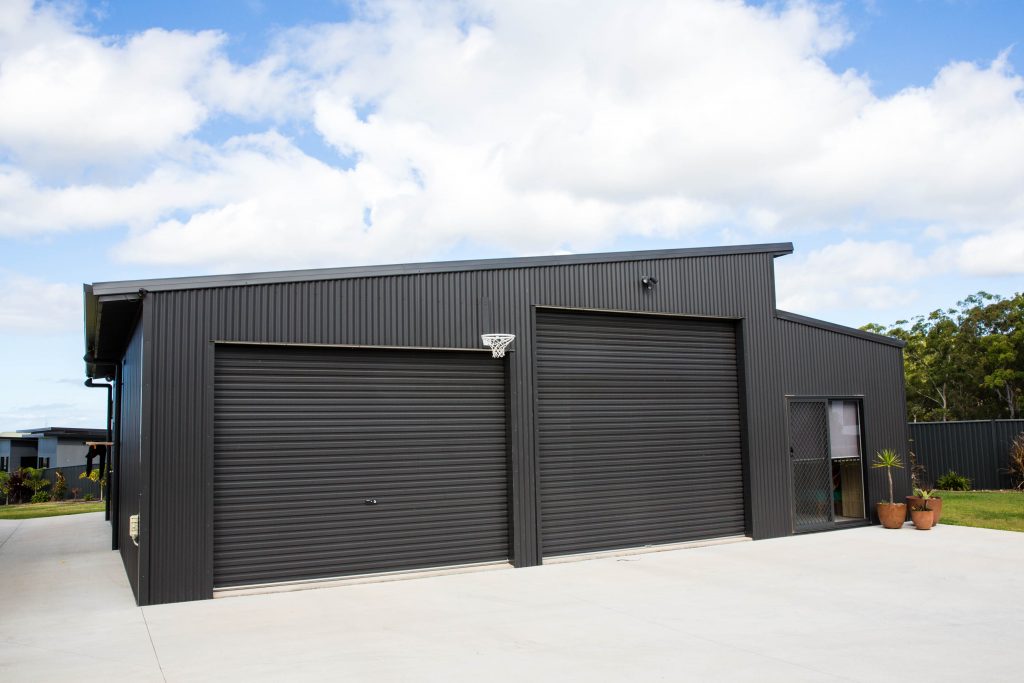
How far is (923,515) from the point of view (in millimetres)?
11656

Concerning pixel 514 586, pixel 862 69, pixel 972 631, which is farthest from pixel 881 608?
pixel 862 69

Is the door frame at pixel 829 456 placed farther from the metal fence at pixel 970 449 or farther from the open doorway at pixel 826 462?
the metal fence at pixel 970 449

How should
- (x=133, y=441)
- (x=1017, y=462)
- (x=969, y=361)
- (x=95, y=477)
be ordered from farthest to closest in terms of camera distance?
(x=969, y=361)
(x=95, y=477)
(x=1017, y=462)
(x=133, y=441)

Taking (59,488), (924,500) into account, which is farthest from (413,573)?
(59,488)

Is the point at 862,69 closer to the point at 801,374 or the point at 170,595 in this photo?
the point at 801,374

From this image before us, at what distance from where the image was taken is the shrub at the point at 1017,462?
1861cm

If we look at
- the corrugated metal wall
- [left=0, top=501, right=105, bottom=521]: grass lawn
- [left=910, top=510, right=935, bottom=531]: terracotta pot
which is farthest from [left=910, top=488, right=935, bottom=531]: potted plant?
[left=0, top=501, right=105, bottom=521]: grass lawn

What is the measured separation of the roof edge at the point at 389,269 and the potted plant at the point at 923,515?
4.52 m

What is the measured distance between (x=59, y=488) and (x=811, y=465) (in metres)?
24.2

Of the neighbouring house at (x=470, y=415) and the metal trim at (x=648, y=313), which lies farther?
the metal trim at (x=648, y=313)

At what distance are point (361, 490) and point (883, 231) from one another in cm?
1480

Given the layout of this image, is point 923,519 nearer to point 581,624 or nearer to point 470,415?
point 470,415

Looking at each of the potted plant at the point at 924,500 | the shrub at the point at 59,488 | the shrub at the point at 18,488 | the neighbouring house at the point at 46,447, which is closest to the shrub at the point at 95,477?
the shrub at the point at 59,488

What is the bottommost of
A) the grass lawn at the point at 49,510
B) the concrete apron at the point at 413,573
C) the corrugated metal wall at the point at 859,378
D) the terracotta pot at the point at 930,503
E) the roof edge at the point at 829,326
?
the grass lawn at the point at 49,510
